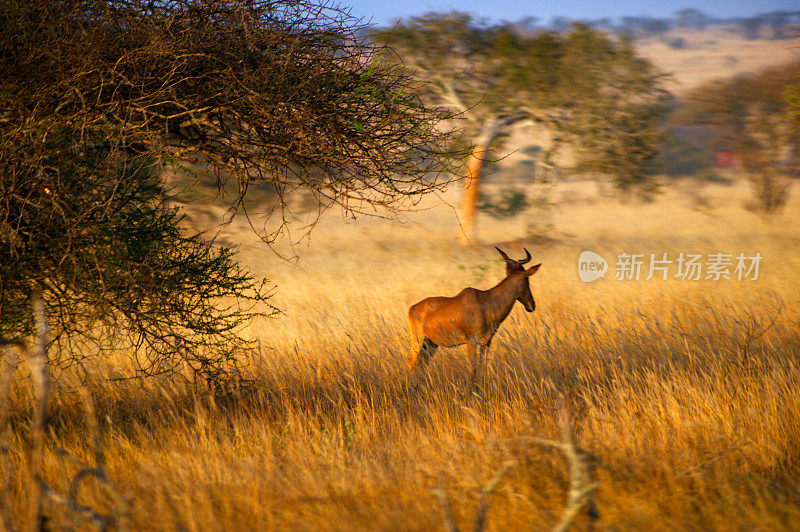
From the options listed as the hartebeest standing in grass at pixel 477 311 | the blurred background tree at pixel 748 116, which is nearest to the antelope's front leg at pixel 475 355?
the hartebeest standing in grass at pixel 477 311

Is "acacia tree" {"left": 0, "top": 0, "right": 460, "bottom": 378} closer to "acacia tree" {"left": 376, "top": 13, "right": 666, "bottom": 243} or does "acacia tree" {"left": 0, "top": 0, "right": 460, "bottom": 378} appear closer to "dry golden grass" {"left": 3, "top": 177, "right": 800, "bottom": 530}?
"dry golden grass" {"left": 3, "top": 177, "right": 800, "bottom": 530}

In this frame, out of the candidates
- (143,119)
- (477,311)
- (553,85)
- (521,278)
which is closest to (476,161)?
(553,85)

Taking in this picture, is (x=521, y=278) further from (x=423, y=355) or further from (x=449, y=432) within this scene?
(x=449, y=432)

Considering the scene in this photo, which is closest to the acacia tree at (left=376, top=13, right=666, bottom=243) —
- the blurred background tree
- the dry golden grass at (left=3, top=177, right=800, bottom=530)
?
the blurred background tree

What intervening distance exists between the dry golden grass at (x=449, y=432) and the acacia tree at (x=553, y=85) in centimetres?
1081

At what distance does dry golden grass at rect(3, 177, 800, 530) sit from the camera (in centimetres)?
339

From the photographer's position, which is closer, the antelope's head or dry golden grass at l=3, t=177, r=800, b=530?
dry golden grass at l=3, t=177, r=800, b=530

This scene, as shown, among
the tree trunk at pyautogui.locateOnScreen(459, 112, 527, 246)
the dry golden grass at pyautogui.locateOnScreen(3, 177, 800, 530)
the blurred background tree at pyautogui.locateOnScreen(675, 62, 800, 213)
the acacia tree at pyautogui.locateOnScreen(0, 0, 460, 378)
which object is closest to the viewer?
the dry golden grass at pyautogui.locateOnScreen(3, 177, 800, 530)

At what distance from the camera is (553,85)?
20.2 meters

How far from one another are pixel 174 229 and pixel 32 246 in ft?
4.64

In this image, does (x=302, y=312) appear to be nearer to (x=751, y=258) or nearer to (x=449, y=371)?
(x=449, y=371)

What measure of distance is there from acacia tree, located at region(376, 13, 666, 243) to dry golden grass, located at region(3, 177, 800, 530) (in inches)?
426

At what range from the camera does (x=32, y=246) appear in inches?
179

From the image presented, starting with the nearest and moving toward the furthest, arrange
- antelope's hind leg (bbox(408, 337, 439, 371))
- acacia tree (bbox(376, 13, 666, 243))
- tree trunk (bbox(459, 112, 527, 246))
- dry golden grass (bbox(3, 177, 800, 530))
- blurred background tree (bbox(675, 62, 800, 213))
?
dry golden grass (bbox(3, 177, 800, 530)) < antelope's hind leg (bbox(408, 337, 439, 371)) < blurred background tree (bbox(675, 62, 800, 213)) < acacia tree (bbox(376, 13, 666, 243)) < tree trunk (bbox(459, 112, 527, 246))
